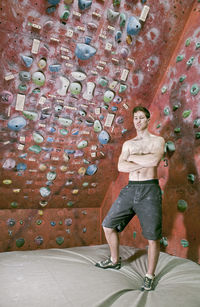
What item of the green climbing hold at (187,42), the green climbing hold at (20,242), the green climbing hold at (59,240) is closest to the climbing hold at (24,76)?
the green climbing hold at (187,42)

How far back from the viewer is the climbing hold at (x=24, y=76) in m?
1.87

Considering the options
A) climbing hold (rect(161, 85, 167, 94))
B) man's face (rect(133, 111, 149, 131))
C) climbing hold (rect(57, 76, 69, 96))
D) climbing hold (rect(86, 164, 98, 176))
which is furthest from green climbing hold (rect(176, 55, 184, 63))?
climbing hold (rect(86, 164, 98, 176))

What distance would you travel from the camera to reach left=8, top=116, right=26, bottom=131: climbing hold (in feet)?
6.64

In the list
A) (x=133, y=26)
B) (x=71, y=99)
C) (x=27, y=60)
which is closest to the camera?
(x=27, y=60)

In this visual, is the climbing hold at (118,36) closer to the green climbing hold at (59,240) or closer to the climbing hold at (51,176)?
the climbing hold at (51,176)

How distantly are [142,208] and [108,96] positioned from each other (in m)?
1.12

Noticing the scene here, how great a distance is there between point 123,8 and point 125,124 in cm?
108

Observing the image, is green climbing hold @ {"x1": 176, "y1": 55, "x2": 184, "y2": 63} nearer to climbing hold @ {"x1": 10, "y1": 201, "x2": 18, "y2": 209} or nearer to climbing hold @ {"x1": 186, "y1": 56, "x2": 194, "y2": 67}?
climbing hold @ {"x1": 186, "y1": 56, "x2": 194, "y2": 67}

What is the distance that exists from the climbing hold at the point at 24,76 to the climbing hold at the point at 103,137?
0.91 m

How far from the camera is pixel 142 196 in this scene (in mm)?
1732

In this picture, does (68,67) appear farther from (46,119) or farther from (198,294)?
(198,294)

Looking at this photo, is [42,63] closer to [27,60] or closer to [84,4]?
[27,60]

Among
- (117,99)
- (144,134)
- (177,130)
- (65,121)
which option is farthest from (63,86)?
(177,130)

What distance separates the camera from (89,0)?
179cm
